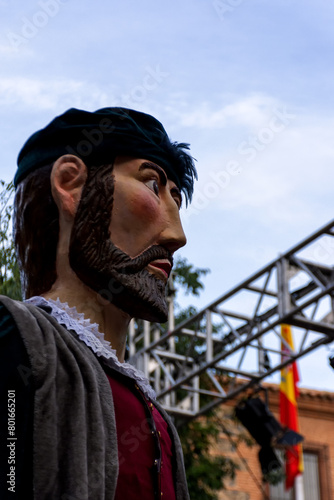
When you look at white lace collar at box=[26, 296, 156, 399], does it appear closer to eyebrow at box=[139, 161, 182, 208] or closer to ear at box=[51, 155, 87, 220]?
ear at box=[51, 155, 87, 220]

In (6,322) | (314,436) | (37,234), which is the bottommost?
(6,322)

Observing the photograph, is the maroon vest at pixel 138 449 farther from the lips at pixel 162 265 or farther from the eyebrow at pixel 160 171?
the eyebrow at pixel 160 171

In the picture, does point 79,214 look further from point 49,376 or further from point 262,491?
point 262,491

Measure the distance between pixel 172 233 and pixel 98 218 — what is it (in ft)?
0.83

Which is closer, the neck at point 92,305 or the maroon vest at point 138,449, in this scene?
the maroon vest at point 138,449

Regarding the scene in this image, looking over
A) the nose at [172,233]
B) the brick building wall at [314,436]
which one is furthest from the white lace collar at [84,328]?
the brick building wall at [314,436]

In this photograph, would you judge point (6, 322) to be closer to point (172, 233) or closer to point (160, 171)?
point (172, 233)

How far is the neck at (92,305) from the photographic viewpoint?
293 centimetres

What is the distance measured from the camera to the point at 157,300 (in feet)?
9.72

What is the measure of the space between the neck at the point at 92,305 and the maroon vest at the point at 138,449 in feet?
0.50

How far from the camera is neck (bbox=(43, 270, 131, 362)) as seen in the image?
2926 millimetres

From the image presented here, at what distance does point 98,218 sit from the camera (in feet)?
9.78

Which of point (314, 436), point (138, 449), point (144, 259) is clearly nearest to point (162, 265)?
point (144, 259)

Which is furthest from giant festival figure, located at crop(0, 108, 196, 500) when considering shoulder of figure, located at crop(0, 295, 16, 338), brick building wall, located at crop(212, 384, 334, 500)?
brick building wall, located at crop(212, 384, 334, 500)
